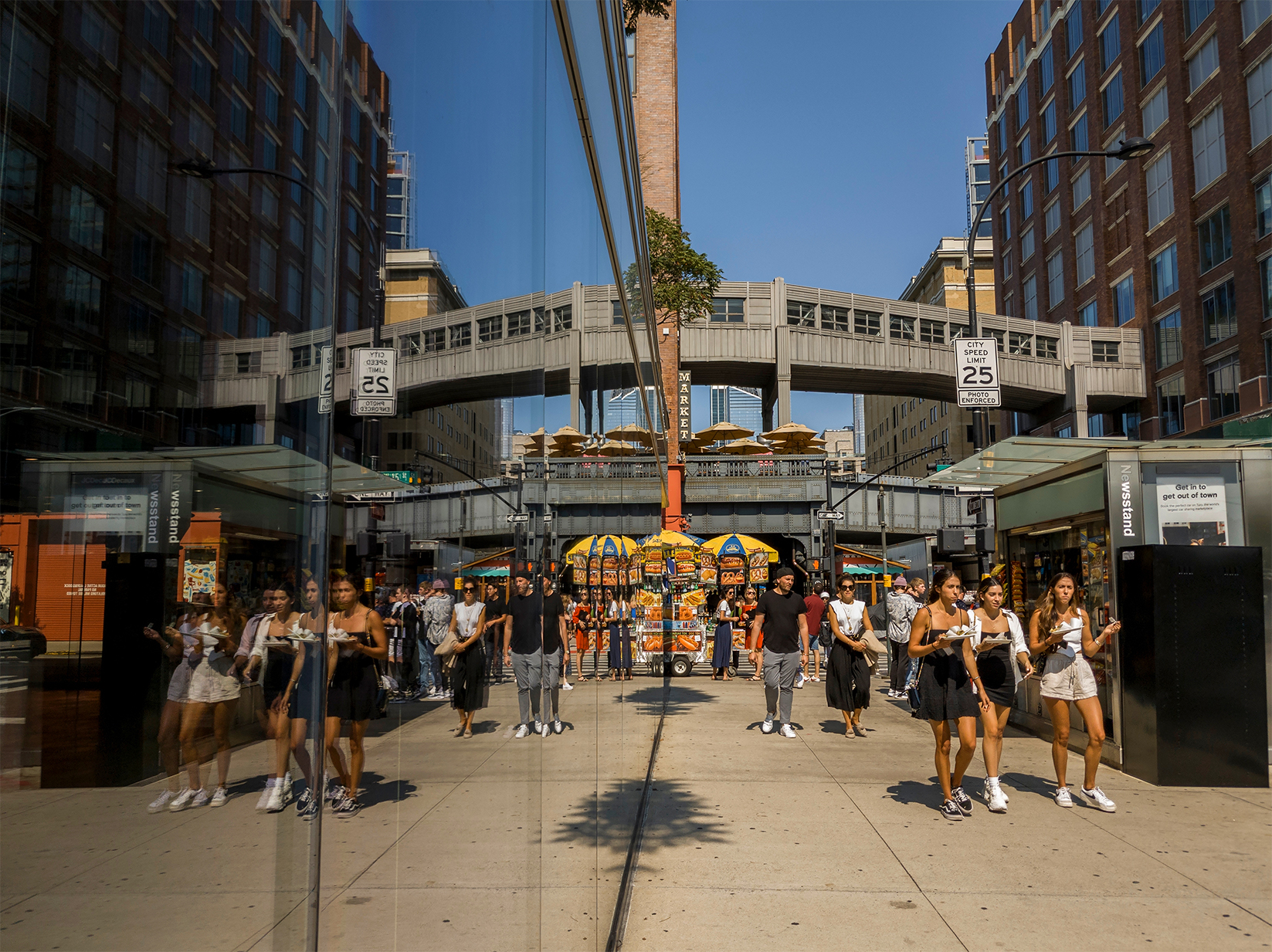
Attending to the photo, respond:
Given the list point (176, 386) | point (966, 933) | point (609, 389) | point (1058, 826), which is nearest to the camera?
point (176, 386)

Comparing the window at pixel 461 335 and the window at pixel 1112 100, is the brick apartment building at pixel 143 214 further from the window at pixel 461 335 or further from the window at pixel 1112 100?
the window at pixel 1112 100

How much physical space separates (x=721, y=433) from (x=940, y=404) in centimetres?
4493

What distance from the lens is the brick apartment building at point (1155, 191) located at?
32625mm

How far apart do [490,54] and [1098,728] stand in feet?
25.2

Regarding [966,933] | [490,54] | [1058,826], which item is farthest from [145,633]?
[1058,826]

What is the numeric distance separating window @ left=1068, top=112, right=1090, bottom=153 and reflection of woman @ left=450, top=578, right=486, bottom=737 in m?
51.1

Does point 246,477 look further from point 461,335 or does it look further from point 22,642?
point 461,335

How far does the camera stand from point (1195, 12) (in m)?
35.8

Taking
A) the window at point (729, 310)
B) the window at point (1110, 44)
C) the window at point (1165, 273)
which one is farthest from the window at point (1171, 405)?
the window at point (729, 310)

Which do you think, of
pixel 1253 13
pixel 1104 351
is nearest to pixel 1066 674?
pixel 1253 13

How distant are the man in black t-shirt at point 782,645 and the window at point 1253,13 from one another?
1212 inches

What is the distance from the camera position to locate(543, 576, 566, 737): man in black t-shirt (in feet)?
9.00

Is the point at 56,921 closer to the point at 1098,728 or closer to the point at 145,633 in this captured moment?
the point at 145,633

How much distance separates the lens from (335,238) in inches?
37.8
